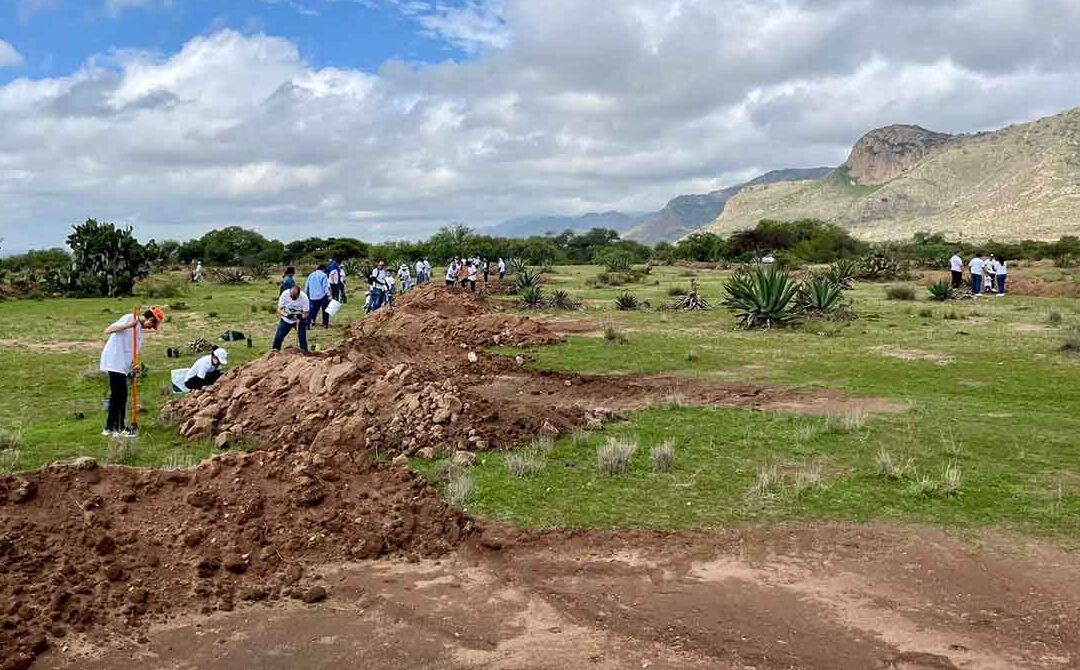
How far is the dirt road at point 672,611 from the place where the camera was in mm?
4969

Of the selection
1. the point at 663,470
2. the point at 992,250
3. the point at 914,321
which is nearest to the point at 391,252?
the point at 992,250

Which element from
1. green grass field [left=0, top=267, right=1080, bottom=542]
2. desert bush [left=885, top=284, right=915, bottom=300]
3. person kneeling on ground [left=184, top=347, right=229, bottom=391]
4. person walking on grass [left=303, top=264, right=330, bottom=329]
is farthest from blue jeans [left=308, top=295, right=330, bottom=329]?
desert bush [left=885, top=284, right=915, bottom=300]

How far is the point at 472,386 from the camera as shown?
1343cm

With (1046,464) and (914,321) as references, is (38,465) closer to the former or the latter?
(1046,464)

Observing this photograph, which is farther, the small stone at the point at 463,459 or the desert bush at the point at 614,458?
the small stone at the point at 463,459

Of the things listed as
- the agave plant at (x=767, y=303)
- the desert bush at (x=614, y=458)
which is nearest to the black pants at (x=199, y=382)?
the desert bush at (x=614, y=458)

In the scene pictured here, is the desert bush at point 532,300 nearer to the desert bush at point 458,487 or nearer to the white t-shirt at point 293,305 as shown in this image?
the white t-shirt at point 293,305

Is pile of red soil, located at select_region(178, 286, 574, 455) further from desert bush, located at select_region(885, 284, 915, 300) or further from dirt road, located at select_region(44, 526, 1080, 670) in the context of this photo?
desert bush, located at select_region(885, 284, 915, 300)

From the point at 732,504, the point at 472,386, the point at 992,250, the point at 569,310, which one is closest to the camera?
the point at 732,504

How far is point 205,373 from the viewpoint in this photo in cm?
1227

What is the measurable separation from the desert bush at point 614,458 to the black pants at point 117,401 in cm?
536

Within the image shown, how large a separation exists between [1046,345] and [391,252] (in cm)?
6043

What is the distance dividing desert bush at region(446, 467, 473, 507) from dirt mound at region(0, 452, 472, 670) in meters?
0.24

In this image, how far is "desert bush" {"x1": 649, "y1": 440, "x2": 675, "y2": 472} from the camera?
27.8ft
